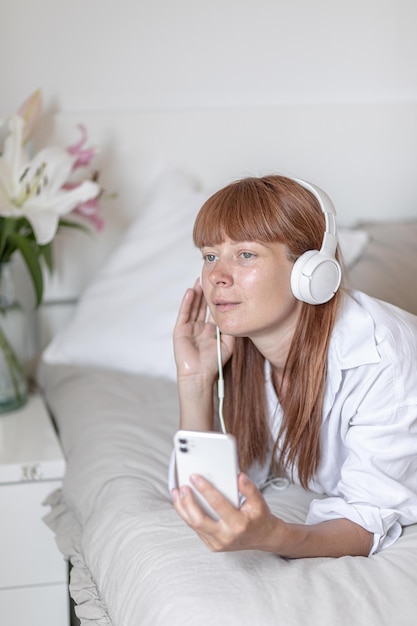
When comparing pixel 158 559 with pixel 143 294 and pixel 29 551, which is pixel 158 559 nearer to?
pixel 29 551

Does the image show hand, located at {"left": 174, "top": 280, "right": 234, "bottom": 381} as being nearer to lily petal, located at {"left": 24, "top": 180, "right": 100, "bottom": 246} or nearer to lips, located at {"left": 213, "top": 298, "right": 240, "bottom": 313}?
lips, located at {"left": 213, "top": 298, "right": 240, "bottom": 313}

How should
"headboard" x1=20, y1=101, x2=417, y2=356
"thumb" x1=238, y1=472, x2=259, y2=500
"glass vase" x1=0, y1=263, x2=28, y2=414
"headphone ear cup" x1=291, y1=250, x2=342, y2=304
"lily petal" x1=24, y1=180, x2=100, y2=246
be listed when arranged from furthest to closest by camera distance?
1. "glass vase" x1=0, y1=263, x2=28, y2=414
2. "lily petal" x1=24, y1=180, x2=100, y2=246
3. "headboard" x1=20, y1=101, x2=417, y2=356
4. "headphone ear cup" x1=291, y1=250, x2=342, y2=304
5. "thumb" x1=238, y1=472, x2=259, y2=500

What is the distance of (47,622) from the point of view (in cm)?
151

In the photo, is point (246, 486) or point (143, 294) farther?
point (143, 294)

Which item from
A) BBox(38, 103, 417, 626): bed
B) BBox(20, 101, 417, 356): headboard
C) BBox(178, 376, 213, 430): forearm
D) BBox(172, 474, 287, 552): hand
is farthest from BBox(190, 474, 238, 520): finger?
BBox(20, 101, 417, 356): headboard

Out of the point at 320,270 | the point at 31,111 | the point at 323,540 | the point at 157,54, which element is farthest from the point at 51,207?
the point at 323,540

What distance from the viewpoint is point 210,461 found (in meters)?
0.88

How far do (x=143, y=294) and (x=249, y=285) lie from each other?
838 mm

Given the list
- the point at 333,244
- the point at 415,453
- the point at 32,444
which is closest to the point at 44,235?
the point at 32,444

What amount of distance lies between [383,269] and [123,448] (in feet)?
1.71

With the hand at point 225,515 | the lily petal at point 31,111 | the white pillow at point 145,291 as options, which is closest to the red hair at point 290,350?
the hand at point 225,515

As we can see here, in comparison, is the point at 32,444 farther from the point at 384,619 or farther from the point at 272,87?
the point at 384,619

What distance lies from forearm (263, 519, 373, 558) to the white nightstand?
0.62m

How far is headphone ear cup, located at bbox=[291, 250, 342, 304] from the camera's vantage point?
101 centimetres
